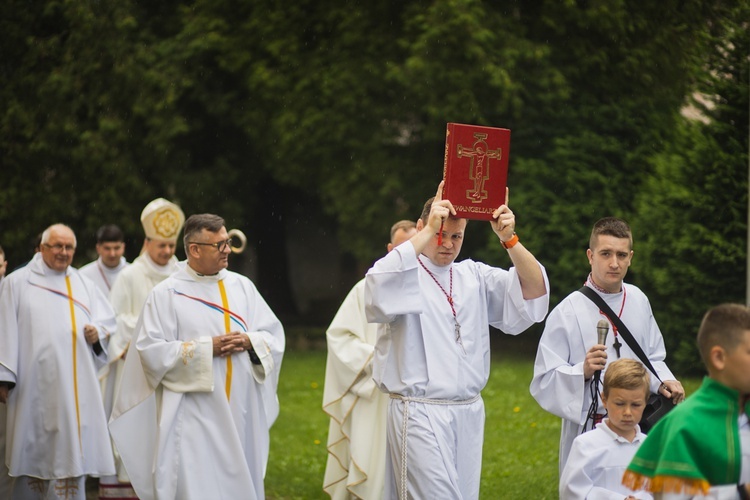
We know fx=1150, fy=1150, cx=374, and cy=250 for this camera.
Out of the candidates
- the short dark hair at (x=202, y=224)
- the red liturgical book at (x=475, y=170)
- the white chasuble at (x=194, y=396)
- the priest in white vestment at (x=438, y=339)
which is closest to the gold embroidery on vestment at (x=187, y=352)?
the white chasuble at (x=194, y=396)

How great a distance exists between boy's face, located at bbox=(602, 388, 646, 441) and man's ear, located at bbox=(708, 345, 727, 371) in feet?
5.11

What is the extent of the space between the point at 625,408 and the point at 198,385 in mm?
3136

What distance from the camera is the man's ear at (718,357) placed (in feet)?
14.0

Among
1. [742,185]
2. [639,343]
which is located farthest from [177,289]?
[742,185]

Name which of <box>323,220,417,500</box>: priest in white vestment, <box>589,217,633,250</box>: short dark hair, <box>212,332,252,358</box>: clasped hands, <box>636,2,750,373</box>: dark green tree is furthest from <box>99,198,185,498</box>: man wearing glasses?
<box>636,2,750,373</box>: dark green tree

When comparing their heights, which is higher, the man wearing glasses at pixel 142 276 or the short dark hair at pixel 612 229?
the short dark hair at pixel 612 229

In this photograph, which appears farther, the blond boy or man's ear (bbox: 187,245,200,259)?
man's ear (bbox: 187,245,200,259)

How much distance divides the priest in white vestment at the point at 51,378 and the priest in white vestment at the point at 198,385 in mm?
1419

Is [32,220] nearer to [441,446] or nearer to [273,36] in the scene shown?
[273,36]

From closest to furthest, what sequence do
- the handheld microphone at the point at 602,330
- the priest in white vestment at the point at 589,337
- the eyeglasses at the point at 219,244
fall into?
the handheld microphone at the point at 602,330 → the priest in white vestment at the point at 589,337 → the eyeglasses at the point at 219,244

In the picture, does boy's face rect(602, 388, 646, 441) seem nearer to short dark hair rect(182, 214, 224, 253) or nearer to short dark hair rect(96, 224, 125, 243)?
short dark hair rect(182, 214, 224, 253)

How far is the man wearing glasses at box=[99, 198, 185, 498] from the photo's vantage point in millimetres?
10914

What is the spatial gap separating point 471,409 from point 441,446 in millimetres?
317

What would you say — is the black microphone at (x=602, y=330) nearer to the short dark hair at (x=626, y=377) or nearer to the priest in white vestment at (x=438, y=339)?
the short dark hair at (x=626, y=377)
